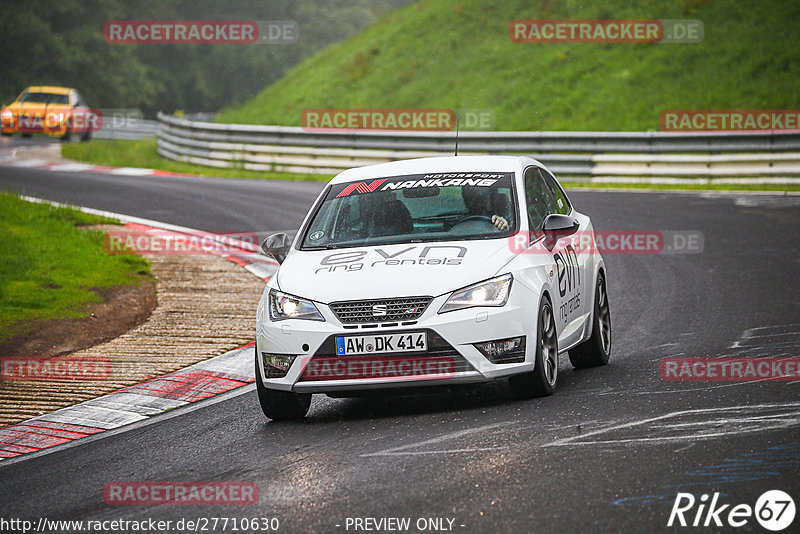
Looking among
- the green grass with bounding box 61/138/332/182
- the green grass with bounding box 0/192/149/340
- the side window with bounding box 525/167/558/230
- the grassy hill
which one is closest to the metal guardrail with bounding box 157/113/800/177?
the green grass with bounding box 61/138/332/182

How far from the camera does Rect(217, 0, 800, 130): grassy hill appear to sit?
1158 inches

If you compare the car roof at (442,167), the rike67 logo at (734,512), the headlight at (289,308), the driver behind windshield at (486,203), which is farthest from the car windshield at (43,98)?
the rike67 logo at (734,512)

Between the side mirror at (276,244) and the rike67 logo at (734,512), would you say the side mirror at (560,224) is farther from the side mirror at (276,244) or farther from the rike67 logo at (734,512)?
the rike67 logo at (734,512)

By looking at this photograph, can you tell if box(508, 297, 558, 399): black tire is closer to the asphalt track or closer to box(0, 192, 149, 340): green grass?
the asphalt track

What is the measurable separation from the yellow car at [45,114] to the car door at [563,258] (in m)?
29.3

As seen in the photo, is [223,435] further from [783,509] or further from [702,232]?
[702,232]

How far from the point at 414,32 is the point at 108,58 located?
27461 mm

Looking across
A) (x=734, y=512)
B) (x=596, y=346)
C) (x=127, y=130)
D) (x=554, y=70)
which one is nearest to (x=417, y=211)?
(x=596, y=346)

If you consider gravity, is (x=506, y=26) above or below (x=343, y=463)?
above

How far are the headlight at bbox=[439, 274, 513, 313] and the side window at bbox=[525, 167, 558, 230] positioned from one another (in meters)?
1.01

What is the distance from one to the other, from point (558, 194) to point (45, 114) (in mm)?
29642

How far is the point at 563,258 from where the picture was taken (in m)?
8.61

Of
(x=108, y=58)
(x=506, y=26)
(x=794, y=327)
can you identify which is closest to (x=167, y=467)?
(x=794, y=327)

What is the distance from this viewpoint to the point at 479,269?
297 inches
